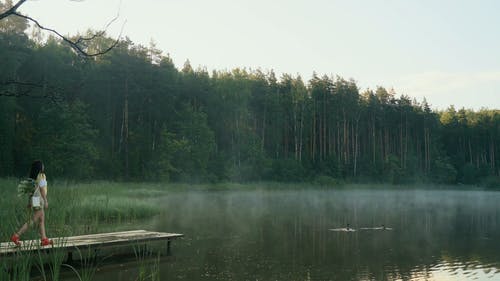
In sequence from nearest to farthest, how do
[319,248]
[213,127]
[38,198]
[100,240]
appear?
[38,198] → [100,240] → [319,248] → [213,127]

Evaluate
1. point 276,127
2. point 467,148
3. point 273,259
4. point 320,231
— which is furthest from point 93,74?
point 467,148

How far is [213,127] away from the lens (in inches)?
2474

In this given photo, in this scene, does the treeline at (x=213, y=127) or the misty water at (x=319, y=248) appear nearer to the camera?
the misty water at (x=319, y=248)

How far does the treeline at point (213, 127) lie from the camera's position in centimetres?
3969

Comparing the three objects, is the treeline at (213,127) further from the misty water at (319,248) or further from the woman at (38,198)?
the woman at (38,198)

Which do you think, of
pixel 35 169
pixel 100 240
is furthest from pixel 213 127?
pixel 35 169

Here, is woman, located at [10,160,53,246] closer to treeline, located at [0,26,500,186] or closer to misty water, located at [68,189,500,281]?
misty water, located at [68,189,500,281]

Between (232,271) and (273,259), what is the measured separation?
205 centimetres

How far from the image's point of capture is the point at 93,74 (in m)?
50.0

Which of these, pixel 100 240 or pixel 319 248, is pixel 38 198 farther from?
pixel 319 248

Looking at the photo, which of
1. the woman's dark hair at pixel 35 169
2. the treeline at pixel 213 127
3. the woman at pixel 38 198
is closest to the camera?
the woman at pixel 38 198

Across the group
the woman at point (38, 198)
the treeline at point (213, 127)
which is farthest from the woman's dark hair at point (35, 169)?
the treeline at point (213, 127)

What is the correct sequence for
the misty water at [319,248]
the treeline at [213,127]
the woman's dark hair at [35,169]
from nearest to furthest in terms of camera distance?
1. the woman's dark hair at [35,169]
2. the misty water at [319,248]
3. the treeline at [213,127]

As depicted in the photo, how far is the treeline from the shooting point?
130 ft
